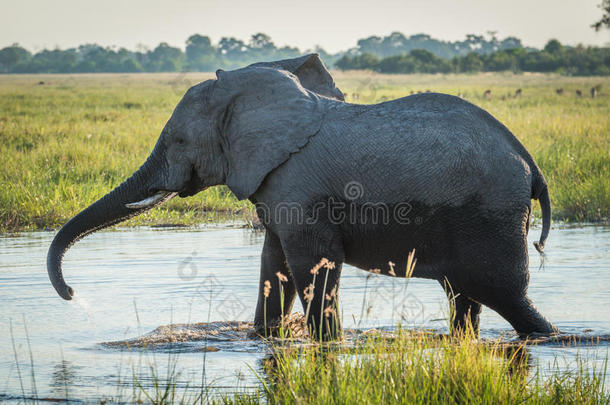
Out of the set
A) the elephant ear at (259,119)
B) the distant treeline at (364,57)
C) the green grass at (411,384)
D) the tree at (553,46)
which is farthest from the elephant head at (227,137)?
the tree at (553,46)

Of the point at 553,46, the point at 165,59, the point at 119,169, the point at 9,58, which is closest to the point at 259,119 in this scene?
the point at 119,169

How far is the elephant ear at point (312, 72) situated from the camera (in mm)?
5691

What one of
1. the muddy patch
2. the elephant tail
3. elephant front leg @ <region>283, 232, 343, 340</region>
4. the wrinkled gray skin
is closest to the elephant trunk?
the wrinkled gray skin

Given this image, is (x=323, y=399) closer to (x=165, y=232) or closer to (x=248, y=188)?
(x=248, y=188)

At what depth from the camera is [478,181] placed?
478 cm

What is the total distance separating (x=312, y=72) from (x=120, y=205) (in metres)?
1.46

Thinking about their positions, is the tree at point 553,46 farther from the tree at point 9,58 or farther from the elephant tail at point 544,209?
the elephant tail at point 544,209

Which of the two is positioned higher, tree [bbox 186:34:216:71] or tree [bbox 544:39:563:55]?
tree [bbox 186:34:216:71]

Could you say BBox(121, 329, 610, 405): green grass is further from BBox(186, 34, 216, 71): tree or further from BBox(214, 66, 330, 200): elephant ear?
BBox(186, 34, 216, 71): tree

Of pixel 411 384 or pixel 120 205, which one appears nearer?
pixel 411 384

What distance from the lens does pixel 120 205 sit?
223 inches

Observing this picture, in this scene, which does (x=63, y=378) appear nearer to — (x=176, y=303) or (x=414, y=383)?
(x=176, y=303)

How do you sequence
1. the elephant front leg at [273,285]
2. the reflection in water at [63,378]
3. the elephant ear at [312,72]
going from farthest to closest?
1. the elephant ear at [312,72]
2. the elephant front leg at [273,285]
3. the reflection in water at [63,378]

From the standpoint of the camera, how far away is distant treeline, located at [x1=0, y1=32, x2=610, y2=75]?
216 ft
